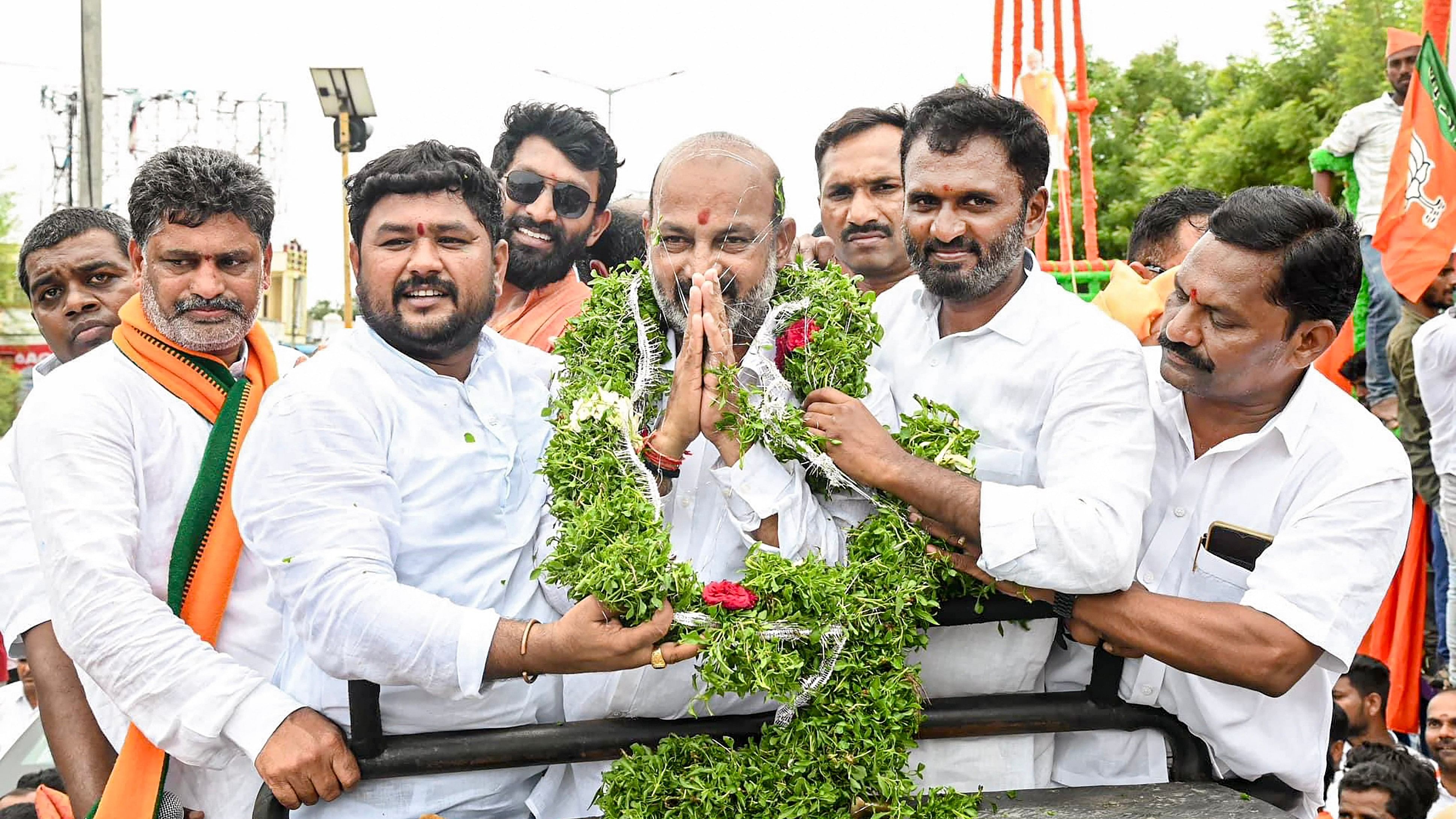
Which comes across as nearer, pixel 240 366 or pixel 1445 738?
pixel 240 366

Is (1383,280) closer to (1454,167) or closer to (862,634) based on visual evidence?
(1454,167)

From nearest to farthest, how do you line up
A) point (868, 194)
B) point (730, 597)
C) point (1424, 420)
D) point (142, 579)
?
point (730, 597), point (142, 579), point (868, 194), point (1424, 420)

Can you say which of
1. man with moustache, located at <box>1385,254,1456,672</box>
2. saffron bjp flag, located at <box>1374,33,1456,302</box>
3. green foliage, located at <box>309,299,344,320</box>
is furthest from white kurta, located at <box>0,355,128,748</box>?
green foliage, located at <box>309,299,344,320</box>

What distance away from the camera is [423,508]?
10.2 feet

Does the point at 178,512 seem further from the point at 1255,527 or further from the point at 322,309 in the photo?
the point at 322,309

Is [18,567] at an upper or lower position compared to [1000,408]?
lower

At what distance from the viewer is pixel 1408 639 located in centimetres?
722

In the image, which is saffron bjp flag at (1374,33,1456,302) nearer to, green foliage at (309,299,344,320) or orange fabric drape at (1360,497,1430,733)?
orange fabric drape at (1360,497,1430,733)

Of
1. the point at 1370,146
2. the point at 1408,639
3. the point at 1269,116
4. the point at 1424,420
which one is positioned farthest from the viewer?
the point at 1269,116

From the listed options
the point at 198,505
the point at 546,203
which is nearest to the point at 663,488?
the point at 198,505

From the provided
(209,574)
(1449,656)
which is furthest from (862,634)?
(1449,656)

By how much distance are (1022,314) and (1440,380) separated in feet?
14.2

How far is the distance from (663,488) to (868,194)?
2178 millimetres

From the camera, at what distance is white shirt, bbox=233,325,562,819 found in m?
2.86
